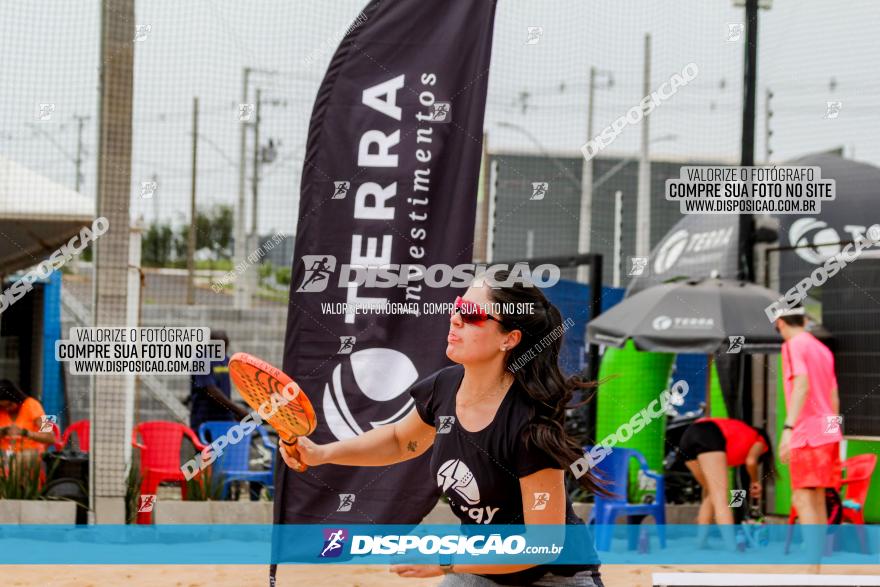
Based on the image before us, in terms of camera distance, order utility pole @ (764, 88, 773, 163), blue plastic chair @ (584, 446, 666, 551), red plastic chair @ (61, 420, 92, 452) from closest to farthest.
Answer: blue plastic chair @ (584, 446, 666, 551)
red plastic chair @ (61, 420, 92, 452)
utility pole @ (764, 88, 773, 163)

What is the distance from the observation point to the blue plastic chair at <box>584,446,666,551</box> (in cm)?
769

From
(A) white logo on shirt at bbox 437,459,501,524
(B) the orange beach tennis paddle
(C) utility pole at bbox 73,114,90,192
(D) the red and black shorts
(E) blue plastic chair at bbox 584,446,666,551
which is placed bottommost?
(E) blue plastic chair at bbox 584,446,666,551

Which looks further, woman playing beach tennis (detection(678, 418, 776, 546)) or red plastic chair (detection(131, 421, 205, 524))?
red plastic chair (detection(131, 421, 205, 524))

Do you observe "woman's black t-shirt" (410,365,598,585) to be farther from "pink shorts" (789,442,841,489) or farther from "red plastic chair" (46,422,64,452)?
"red plastic chair" (46,422,64,452)

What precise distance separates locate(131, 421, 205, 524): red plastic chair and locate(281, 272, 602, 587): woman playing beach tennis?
13.7ft

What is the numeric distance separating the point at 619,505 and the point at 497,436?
4195 millimetres

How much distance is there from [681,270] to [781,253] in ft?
5.77

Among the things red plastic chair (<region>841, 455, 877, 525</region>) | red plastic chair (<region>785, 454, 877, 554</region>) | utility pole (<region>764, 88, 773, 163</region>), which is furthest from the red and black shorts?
utility pole (<region>764, 88, 773, 163</region>)

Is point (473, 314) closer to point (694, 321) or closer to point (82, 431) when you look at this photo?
point (694, 321)

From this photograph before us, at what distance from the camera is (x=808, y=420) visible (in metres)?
6.67

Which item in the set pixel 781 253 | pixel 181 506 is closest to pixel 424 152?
pixel 181 506

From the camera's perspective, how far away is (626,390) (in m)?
9.04

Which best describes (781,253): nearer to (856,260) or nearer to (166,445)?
(856,260)

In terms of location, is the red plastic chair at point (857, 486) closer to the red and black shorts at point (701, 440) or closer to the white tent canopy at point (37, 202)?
the red and black shorts at point (701, 440)
